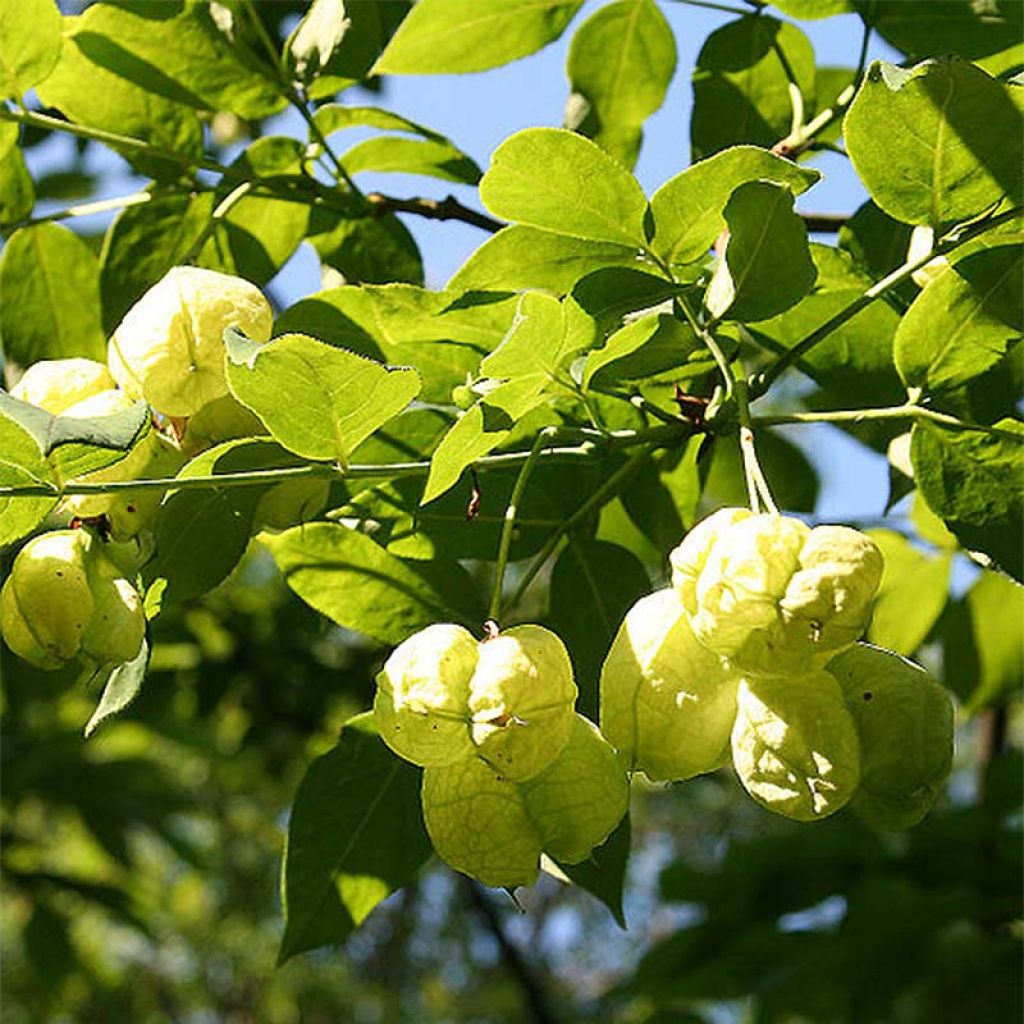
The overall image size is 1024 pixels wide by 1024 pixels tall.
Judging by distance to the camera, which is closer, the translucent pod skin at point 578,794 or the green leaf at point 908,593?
the translucent pod skin at point 578,794

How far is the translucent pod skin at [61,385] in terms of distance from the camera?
970 mm

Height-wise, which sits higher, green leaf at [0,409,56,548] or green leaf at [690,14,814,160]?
green leaf at [690,14,814,160]

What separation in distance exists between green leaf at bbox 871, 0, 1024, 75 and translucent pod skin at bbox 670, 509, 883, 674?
586 mm

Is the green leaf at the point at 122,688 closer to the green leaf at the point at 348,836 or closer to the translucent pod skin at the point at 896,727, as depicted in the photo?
the green leaf at the point at 348,836

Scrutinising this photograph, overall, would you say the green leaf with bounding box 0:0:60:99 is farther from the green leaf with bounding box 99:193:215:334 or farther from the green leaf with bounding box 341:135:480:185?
the green leaf with bounding box 341:135:480:185

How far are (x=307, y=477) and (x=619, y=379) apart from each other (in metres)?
0.21

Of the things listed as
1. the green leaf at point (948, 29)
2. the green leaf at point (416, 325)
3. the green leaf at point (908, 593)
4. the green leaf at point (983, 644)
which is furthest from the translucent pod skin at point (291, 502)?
the green leaf at point (983, 644)

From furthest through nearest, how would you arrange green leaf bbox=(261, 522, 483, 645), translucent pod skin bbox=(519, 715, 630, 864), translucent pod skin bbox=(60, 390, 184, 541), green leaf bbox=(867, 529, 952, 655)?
green leaf bbox=(867, 529, 952, 655) → green leaf bbox=(261, 522, 483, 645) → translucent pod skin bbox=(60, 390, 184, 541) → translucent pod skin bbox=(519, 715, 630, 864)

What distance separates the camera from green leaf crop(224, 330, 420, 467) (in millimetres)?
816

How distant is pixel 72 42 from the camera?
4.09 ft

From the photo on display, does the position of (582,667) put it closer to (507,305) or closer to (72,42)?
(507,305)

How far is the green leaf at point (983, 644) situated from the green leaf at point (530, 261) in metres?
1.02

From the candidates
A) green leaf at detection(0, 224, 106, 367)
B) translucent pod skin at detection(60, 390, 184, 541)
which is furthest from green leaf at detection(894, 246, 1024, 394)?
green leaf at detection(0, 224, 106, 367)

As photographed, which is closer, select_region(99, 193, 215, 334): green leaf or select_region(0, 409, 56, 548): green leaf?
select_region(0, 409, 56, 548): green leaf
